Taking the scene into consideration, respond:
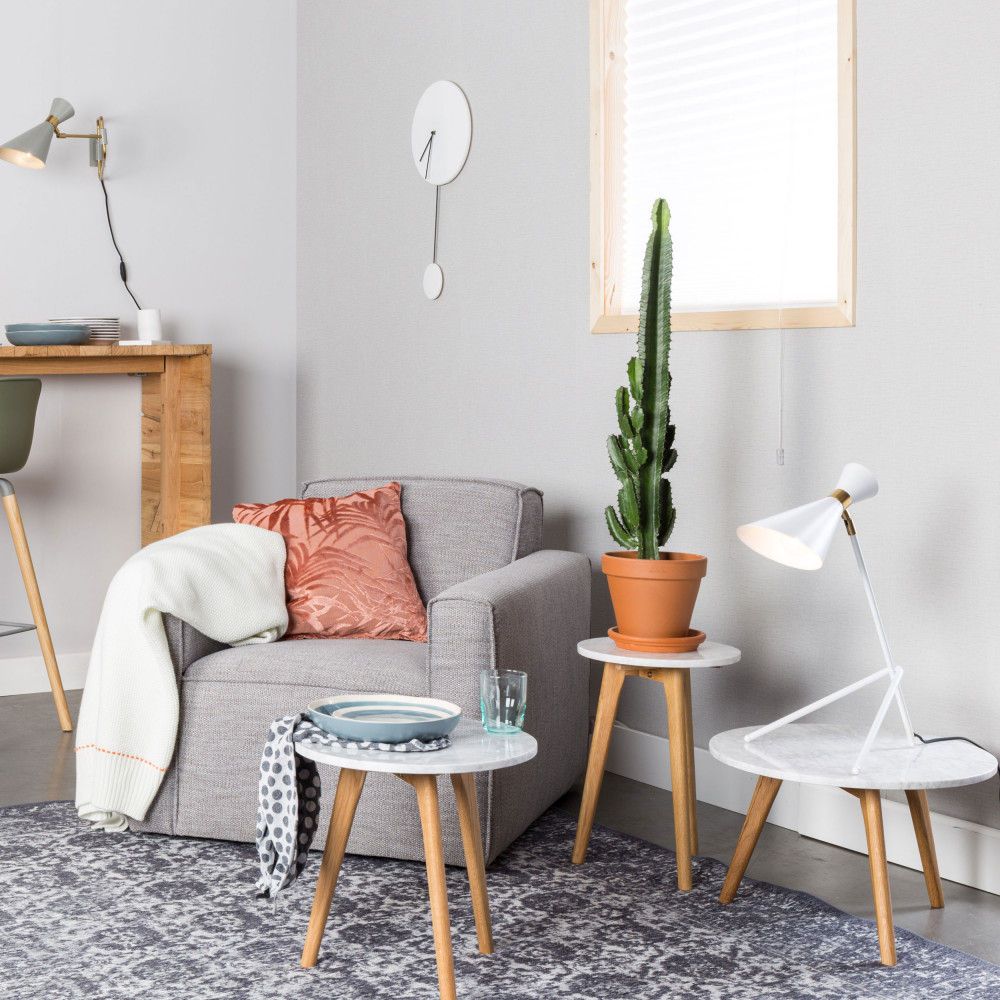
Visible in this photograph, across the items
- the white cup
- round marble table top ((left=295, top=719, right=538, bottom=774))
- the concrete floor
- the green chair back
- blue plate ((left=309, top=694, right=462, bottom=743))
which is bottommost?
the concrete floor

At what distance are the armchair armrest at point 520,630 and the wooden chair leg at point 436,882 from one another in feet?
1.32

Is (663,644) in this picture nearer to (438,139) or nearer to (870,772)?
(870,772)

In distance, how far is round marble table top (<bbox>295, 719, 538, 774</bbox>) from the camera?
1.85 metres

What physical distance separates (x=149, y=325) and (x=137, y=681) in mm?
1786

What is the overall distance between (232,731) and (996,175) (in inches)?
76.1

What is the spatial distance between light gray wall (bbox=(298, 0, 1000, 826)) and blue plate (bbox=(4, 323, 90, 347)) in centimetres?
97

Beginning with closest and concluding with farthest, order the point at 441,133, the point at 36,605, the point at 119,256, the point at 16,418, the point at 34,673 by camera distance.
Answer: the point at 16,418
the point at 36,605
the point at 441,133
the point at 34,673
the point at 119,256

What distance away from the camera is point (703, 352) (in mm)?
3012

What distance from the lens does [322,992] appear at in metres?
1.95

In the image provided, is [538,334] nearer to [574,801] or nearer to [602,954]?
[574,801]

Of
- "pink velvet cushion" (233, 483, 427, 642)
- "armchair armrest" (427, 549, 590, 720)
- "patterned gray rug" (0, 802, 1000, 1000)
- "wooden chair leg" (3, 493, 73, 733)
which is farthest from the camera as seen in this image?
"wooden chair leg" (3, 493, 73, 733)

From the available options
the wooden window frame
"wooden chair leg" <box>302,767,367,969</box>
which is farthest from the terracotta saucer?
the wooden window frame

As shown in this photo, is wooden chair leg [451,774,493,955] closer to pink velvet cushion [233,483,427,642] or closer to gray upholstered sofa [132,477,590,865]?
gray upholstered sofa [132,477,590,865]

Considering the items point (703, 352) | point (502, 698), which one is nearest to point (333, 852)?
point (502, 698)
